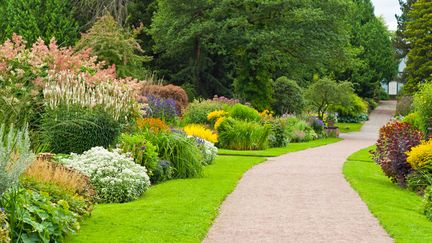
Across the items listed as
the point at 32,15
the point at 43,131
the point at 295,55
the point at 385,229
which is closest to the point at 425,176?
the point at 385,229

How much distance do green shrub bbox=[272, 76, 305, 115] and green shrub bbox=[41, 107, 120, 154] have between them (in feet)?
80.9

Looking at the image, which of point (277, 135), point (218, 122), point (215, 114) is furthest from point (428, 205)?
point (277, 135)

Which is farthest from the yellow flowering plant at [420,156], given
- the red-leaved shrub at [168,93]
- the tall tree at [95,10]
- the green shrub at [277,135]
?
the tall tree at [95,10]

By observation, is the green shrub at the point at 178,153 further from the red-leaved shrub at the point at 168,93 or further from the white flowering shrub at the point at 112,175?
the red-leaved shrub at the point at 168,93

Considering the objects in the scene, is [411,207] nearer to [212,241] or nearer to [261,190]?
[261,190]

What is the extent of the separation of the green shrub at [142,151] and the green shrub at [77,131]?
1.19ft

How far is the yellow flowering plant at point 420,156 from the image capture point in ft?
40.4

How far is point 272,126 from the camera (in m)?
25.4

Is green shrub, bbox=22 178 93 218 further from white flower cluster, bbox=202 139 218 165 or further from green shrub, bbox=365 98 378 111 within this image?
green shrub, bbox=365 98 378 111

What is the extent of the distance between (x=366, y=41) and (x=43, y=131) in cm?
5598

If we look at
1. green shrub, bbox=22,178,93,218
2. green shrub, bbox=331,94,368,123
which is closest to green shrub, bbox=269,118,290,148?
green shrub, bbox=22,178,93,218

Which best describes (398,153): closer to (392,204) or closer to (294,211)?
(392,204)

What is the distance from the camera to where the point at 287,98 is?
36969 millimetres

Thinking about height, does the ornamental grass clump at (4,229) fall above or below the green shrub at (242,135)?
above
